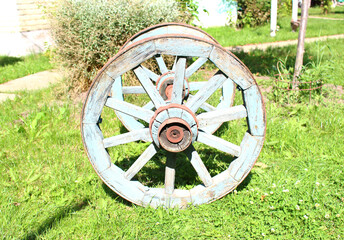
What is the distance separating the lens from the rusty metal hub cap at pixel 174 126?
7.36ft

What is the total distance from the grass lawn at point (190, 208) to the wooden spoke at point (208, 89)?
0.84 meters

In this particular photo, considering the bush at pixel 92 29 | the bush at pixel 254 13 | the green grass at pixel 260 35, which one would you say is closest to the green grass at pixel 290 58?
the green grass at pixel 260 35

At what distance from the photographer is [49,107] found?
4.66 m

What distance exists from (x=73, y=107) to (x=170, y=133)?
281 cm

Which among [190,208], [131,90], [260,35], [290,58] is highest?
[131,90]

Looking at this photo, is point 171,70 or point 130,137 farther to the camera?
point 171,70

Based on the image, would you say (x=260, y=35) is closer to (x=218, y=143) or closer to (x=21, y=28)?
(x=21, y=28)

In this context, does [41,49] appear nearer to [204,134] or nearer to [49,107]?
[49,107]

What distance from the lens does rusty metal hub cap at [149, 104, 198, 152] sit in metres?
2.24

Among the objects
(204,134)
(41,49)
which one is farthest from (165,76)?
(41,49)

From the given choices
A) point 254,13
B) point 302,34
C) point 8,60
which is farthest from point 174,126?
point 254,13

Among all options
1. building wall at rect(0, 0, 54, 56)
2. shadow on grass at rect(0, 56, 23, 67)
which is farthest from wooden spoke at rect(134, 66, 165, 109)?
building wall at rect(0, 0, 54, 56)

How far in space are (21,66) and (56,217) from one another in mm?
6008

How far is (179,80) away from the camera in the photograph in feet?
7.43
